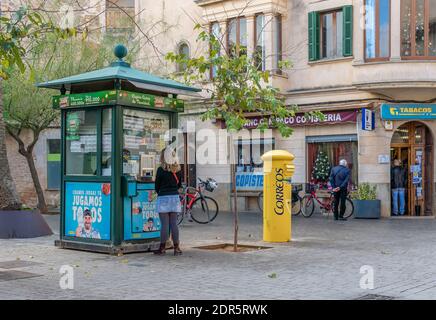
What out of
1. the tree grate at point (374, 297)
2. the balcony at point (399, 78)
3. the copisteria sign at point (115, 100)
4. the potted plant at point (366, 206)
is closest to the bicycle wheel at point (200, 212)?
the potted plant at point (366, 206)

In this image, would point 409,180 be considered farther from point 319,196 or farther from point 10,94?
point 10,94

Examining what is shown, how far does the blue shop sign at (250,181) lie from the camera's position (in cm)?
2322

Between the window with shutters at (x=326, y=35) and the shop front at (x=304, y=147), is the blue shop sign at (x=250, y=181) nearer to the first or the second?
the shop front at (x=304, y=147)

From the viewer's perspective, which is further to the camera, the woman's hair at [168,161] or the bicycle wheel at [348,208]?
the bicycle wheel at [348,208]

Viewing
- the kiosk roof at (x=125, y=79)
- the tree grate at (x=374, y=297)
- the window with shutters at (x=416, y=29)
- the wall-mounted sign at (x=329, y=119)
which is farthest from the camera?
the wall-mounted sign at (x=329, y=119)

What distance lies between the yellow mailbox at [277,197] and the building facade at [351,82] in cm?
623

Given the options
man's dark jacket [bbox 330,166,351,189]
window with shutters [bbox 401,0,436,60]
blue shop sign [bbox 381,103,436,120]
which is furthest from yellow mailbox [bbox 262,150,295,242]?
window with shutters [bbox 401,0,436,60]

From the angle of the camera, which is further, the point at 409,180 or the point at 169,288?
the point at 409,180

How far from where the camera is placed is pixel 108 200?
10.8 meters

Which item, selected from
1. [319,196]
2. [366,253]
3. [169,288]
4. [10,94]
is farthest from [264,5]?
[169,288]

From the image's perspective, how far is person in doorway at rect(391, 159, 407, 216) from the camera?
810 inches

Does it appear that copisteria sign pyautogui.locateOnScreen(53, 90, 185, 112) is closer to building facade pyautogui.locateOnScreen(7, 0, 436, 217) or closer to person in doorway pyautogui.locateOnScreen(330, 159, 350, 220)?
building facade pyautogui.locateOnScreen(7, 0, 436, 217)

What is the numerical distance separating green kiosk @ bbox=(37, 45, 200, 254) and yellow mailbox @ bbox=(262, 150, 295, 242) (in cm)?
230
